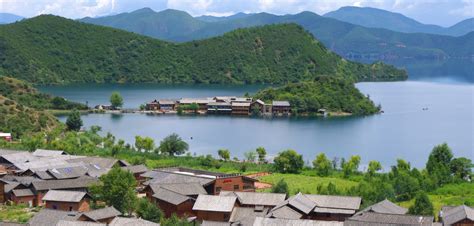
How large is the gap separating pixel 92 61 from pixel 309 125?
49.4 m

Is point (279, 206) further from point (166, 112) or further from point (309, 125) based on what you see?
point (166, 112)

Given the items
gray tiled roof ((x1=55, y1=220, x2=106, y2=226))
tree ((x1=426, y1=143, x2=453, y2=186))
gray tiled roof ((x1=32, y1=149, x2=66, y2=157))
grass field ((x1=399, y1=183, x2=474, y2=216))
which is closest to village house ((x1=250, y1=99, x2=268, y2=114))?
tree ((x1=426, y1=143, x2=453, y2=186))

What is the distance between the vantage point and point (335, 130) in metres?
40.8

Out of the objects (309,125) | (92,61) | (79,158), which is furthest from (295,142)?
(92,61)

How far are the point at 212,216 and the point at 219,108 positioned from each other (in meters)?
33.8

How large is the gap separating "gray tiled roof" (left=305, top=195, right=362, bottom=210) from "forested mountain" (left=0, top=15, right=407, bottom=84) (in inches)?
2423

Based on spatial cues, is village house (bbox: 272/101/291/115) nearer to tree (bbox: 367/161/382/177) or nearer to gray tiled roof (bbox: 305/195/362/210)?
tree (bbox: 367/161/382/177)

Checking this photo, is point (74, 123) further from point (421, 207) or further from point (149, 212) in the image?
point (421, 207)

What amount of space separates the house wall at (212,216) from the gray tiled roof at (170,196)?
0.78 m

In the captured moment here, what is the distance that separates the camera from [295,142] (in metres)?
35.4

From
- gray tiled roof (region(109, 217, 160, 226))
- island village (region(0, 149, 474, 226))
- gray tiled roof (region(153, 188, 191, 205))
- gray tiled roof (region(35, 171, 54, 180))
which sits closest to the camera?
gray tiled roof (region(109, 217, 160, 226))

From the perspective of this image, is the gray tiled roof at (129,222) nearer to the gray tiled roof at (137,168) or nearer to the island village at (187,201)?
the island village at (187,201)

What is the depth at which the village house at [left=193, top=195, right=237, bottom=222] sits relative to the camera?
16.8 metres

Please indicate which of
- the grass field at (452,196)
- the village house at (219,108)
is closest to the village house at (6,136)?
the grass field at (452,196)
